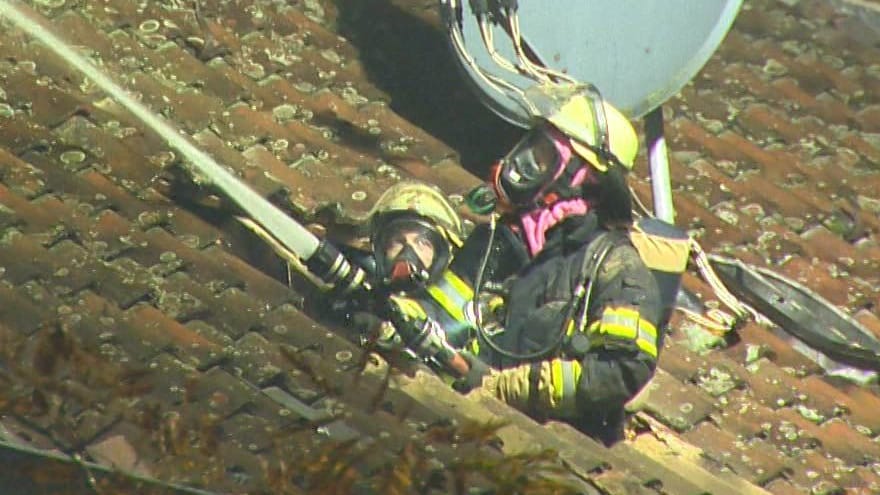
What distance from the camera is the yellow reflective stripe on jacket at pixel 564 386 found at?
364 inches

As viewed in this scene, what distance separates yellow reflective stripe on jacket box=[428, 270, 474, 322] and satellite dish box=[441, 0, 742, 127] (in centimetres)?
125

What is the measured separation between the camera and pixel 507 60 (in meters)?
10.9

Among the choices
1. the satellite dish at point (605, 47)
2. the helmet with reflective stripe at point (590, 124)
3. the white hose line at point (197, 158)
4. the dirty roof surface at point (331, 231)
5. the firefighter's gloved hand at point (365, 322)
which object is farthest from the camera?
the satellite dish at point (605, 47)

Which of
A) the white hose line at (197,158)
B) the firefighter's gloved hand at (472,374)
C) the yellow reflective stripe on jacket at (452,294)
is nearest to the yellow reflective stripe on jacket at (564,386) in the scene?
the firefighter's gloved hand at (472,374)

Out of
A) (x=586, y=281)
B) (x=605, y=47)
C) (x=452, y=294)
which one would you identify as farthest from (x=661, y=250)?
(x=605, y=47)

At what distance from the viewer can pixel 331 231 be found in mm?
10195

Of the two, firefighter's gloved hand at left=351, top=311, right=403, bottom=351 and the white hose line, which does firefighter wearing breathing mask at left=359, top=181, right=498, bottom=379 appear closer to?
firefighter's gloved hand at left=351, top=311, right=403, bottom=351

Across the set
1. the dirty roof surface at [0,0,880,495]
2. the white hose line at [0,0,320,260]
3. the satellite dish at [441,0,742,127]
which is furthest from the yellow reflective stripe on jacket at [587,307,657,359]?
the satellite dish at [441,0,742,127]

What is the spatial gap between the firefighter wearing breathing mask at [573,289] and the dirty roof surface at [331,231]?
0.58ft

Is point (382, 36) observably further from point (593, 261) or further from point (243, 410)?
point (243, 410)

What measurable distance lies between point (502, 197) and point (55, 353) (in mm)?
2218

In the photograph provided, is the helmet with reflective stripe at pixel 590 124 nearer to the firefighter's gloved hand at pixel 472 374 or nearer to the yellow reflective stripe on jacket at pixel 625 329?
the yellow reflective stripe on jacket at pixel 625 329

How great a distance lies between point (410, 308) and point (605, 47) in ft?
6.38

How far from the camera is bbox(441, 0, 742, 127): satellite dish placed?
35.6ft
